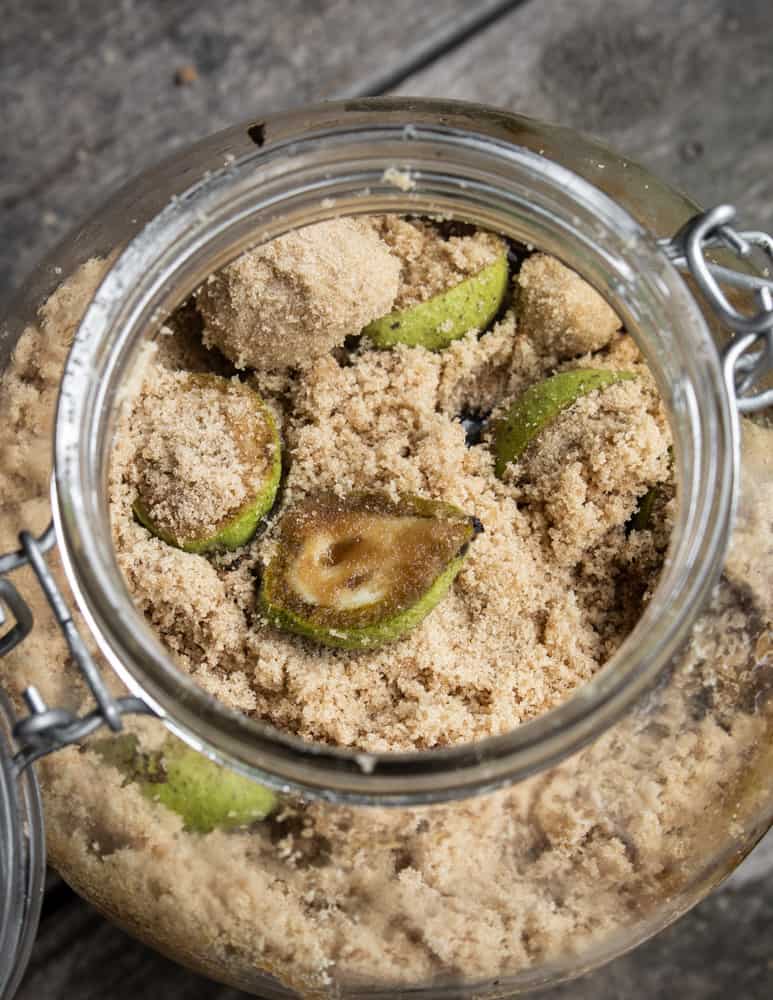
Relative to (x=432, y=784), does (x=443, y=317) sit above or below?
above

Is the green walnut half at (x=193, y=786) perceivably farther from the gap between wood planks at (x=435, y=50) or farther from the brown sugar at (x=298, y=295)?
the gap between wood planks at (x=435, y=50)

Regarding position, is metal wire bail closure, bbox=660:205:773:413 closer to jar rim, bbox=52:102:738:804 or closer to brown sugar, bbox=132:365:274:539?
jar rim, bbox=52:102:738:804

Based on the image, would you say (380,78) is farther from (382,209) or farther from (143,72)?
(382,209)

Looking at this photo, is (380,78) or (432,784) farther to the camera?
(380,78)

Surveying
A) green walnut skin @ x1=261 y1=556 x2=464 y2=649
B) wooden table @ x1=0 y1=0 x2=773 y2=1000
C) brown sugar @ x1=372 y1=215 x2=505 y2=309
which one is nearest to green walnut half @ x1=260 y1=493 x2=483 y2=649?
green walnut skin @ x1=261 y1=556 x2=464 y2=649

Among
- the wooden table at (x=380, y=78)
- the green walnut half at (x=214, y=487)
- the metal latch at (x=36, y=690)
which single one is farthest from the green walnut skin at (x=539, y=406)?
the wooden table at (x=380, y=78)

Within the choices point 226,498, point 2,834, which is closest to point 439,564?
point 226,498

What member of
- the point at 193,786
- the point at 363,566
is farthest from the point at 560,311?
the point at 193,786

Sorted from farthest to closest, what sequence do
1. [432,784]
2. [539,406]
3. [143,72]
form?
[143,72]
[539,406]
[432,784]
